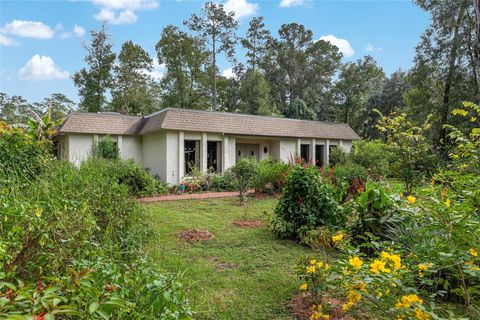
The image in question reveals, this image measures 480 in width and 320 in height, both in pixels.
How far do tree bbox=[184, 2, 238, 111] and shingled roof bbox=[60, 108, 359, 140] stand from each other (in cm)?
1204

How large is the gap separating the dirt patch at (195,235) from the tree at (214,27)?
22895 mm

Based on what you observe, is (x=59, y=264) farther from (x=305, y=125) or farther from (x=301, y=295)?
(x=305, y=125)

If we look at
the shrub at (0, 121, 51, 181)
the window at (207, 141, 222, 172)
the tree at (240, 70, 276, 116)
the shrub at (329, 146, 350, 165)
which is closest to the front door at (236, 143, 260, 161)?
the window at (207, 141, 222, 172)

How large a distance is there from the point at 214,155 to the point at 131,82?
18.0 metres

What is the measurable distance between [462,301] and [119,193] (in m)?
4.39

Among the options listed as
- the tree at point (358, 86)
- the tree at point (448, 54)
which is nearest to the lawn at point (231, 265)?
the tree at point (448, 54)

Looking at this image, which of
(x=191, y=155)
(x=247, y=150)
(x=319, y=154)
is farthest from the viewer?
(x=319, y=154)

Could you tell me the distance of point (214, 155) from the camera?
51.1 feet

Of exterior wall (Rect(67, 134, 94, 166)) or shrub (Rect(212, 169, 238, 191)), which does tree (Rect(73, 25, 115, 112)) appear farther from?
shrub (Rect(212, 169, 238, 191))

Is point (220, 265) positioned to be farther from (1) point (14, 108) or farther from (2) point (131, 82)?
(1) point (14, 108)

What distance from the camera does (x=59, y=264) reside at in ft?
6.04

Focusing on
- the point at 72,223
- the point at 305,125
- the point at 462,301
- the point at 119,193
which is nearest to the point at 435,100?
the point at 305,125

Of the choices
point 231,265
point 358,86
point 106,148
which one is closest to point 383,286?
point 231,265

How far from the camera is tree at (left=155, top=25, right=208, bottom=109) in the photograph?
28.7 m
